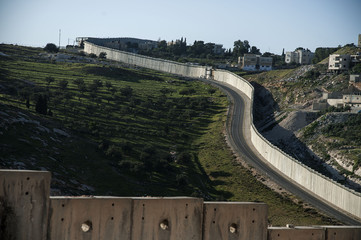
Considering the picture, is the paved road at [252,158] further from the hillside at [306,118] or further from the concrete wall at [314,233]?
the concrete wall at [314,233]

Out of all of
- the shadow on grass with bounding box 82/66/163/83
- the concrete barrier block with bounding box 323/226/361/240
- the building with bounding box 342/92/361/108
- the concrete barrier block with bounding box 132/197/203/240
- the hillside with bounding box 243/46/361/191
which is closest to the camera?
the concrete barrier block with bounding box 132/197/203/240

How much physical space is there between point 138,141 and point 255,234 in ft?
275

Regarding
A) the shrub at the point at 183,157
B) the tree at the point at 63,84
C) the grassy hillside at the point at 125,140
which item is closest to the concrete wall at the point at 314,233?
the grassy hillside at the point at 125,140

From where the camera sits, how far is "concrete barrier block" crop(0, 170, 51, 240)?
14.0 m

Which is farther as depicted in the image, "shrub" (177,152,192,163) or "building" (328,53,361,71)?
"building" (328,53,361,71)

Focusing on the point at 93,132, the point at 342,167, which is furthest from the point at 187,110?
the point at 342,167

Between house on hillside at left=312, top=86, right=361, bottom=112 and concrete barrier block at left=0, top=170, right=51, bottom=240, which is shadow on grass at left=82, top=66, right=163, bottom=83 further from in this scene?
concrete barrier block at left=0, top=170, right=51, bottom=240

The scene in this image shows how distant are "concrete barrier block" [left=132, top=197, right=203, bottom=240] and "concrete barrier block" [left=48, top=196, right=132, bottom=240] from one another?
31 cm

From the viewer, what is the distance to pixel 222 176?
8419cm

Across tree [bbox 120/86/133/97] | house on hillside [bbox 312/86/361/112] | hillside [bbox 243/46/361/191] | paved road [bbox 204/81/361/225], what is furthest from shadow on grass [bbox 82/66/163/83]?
house on hillside [bbox 312/86/361/112]

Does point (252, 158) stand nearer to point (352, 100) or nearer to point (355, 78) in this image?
point (352, 100)

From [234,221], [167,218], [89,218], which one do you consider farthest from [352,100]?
[89,218]

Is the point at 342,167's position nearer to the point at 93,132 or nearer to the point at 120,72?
the point at 93,132

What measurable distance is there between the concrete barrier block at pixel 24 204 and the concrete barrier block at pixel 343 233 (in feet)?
27.5
